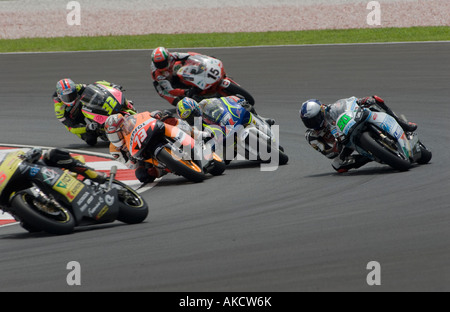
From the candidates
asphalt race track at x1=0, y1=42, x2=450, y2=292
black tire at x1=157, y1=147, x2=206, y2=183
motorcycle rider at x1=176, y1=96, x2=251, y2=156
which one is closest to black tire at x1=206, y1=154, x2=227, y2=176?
asphalt race track at x1=0, y1=42, x2=450, y2=292

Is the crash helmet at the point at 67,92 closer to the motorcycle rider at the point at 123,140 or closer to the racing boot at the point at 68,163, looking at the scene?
the motorcycle rider at the point at 123,140

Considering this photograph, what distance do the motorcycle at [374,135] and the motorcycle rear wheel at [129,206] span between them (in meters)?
3.09

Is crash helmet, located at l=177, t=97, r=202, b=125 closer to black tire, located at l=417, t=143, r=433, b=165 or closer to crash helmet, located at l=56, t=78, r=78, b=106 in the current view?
black tire, located at l=417, t=143, r=433, b=165

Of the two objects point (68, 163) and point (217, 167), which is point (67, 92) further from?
point (68, 163)

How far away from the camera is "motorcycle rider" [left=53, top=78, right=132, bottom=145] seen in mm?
15469

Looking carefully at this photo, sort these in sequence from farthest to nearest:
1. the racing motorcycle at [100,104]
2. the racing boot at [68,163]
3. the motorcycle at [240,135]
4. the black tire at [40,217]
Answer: the racing motorcycle at [100,104]
the motorcycle at [240,135]
the racing boot at [68,163]
the black tire at [40,217]

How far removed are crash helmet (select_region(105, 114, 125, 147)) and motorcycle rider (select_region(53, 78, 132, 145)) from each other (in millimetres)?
3572

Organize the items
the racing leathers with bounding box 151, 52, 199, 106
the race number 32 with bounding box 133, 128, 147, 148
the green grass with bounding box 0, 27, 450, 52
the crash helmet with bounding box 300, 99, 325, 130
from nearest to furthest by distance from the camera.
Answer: the race number 32 with bounding box 133, 128, 147, 148 → the crash helmet with bounding box 300, 99, 325, 130 → the racing leathers with bounding box 151, 52, 199, 106 → the green grass with bounding box 0, 27, 450, 52

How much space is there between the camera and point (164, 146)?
A: 11344mm

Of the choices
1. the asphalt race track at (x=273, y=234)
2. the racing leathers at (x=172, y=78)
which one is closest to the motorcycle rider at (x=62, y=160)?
the asphalt race track at (x=273, y=234)

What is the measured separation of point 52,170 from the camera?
8625mm

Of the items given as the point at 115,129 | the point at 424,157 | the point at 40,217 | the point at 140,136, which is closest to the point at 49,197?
the point at 40,217

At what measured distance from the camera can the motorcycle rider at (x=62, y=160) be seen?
862cm

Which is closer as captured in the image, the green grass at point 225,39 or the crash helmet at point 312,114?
the crash helmet at point 312,114
